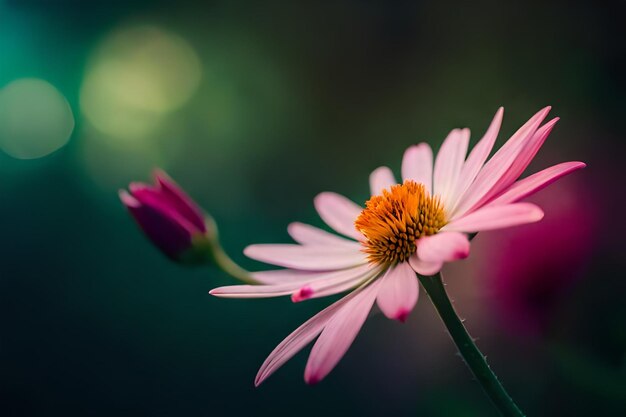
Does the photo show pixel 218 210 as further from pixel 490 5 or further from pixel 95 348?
pixel 490 5

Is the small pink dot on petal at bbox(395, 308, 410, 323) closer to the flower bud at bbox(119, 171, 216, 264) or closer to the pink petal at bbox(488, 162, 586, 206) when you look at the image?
the pink petal at bbox(488, 162, 586, 206)

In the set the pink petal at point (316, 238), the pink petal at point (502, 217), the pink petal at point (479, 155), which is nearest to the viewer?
the pink petal at point (502, 217)

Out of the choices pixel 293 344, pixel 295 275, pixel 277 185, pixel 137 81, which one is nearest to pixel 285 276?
pixel 295 275

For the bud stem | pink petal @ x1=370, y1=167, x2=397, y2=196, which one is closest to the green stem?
the bud stem

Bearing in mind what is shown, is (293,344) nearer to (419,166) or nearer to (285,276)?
(285,276)

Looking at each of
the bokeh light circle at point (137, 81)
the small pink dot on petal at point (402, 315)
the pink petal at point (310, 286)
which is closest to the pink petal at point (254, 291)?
the pink petal at point (310, 286)

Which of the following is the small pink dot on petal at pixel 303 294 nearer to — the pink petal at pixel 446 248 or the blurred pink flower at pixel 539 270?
the pink petal at pixel 446 248
